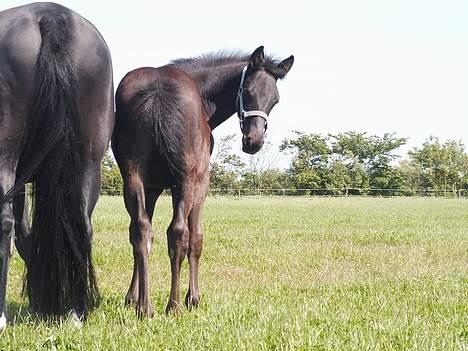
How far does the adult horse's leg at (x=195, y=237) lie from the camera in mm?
5704

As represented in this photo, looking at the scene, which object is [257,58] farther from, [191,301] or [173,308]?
[173,308]

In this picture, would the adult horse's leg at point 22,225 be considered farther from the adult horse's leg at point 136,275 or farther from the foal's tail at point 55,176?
the adult horse's leg at point 136,275

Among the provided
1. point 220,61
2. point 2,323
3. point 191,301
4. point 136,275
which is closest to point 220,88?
point 220,61

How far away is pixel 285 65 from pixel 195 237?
216cm

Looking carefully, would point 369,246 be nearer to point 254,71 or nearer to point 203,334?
point 254,71

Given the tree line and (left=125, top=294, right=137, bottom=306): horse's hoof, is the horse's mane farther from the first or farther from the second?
the tree line

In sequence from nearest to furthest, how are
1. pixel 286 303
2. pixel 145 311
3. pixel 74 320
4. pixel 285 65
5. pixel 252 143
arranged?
pixel 74 320, pixel 145 311, pixel 286 303, pixel 252 143, pixel 285 65

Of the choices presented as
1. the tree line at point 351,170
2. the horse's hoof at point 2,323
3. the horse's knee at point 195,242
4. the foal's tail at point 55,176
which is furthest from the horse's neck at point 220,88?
the tree line at point 351,170

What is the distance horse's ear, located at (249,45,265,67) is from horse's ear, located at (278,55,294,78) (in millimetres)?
256

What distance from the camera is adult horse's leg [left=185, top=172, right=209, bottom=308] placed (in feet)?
18.7

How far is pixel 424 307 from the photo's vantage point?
18.7ft

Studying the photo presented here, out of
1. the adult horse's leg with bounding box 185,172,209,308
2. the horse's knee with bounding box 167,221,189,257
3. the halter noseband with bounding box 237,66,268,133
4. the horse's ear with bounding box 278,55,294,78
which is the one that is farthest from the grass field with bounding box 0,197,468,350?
the horse's ear with bounding box 278,55,294,78

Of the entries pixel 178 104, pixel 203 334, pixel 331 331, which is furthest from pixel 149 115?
pixel 331 331

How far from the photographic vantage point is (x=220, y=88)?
6551mm
